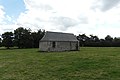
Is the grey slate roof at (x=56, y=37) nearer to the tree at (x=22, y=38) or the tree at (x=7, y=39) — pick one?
the tree at (x=22, y=38)

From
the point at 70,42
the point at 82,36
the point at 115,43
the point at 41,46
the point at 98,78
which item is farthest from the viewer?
the point at 82,36

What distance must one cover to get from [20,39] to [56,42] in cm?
2826

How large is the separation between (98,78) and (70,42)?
37.8 meters

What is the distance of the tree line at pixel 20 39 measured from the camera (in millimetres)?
70438

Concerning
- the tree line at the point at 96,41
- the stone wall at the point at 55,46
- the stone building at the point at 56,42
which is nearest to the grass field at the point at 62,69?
the stone wall at the point at 55,46

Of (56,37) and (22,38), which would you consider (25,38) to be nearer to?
(22,38)

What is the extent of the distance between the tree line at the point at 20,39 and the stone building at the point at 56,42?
24.8 m

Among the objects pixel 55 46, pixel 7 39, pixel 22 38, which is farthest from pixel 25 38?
pixel 55 46

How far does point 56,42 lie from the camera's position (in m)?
45.2

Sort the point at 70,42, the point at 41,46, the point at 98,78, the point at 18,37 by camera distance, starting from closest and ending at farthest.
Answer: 1. the point at 98,78
2. the point at 41,46
3. the point at 70,42
4. the point at 18,37

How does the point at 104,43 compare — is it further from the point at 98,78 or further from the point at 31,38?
the point at 98,78

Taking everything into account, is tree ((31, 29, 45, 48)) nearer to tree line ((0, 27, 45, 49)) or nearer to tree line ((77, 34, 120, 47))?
tree line ((0, 27, 45, 49))

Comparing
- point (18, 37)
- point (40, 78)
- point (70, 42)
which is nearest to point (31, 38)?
point (18, 37)

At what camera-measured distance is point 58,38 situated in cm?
4616
